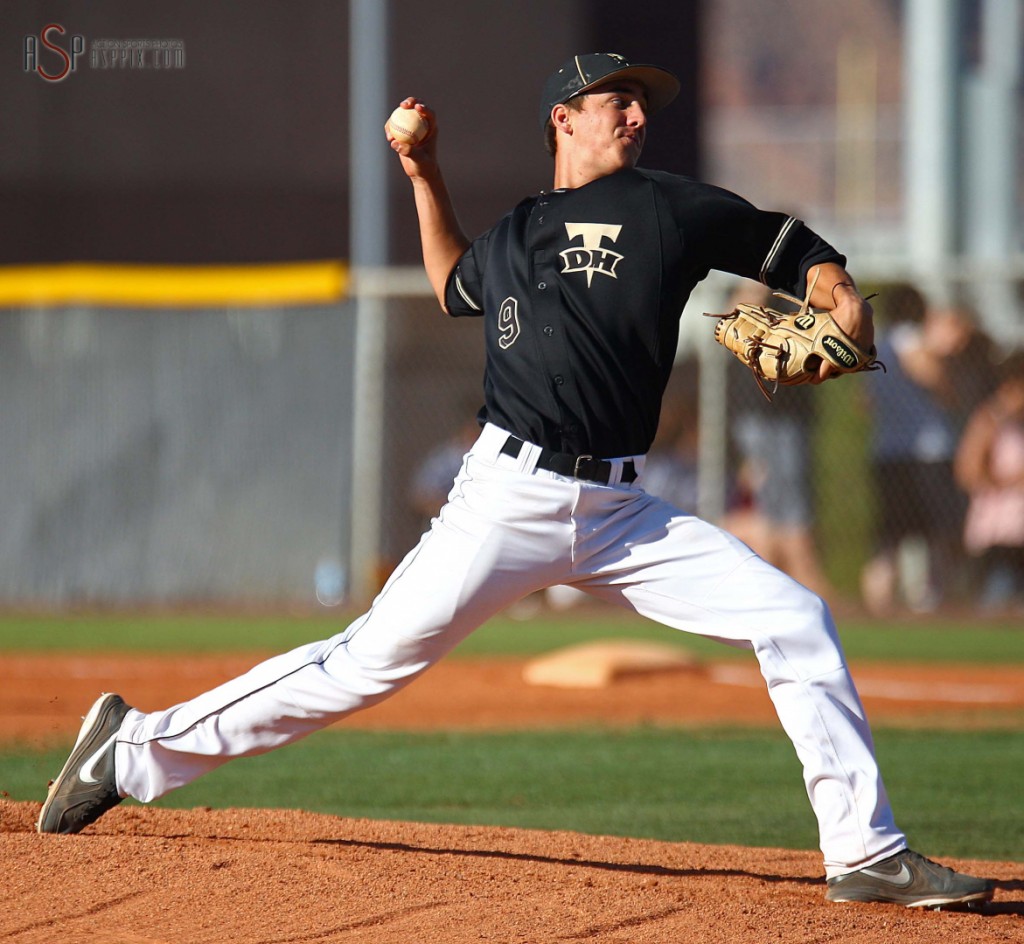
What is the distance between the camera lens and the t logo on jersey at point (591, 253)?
375 cm

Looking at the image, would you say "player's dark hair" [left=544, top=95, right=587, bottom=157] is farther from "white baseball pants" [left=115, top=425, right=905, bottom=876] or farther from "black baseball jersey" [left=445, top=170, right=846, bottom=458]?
"white baseball pants" [left=115, top=425, right=905, bottom=876]

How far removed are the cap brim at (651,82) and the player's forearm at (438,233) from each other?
1.57 feet

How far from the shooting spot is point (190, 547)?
13.0 metres

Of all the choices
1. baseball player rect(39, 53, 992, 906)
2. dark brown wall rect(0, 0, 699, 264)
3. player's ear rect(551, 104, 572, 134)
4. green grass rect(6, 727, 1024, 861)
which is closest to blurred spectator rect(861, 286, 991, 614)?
green grass rect(6, 727, 1024, 861)

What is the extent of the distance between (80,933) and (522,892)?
98cm

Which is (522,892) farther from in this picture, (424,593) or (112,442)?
(112,442)

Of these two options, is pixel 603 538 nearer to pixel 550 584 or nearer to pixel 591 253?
pixel 550 584

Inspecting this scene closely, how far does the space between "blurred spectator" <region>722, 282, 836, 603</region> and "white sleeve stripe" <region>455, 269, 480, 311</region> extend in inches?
318

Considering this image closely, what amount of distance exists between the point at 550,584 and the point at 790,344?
0.82m

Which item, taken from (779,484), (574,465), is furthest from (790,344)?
(779,484)

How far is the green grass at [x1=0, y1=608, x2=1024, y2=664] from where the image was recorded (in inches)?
412

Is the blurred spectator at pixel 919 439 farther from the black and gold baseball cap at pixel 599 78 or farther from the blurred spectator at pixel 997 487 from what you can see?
the black and gold baseball cap at pixel 599 78

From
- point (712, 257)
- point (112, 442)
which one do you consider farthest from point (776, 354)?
point (112, 442)

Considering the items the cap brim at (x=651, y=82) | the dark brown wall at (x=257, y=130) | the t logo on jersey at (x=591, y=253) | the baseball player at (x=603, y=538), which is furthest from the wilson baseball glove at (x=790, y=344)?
the dark brown wall at (x=257, y=130)
